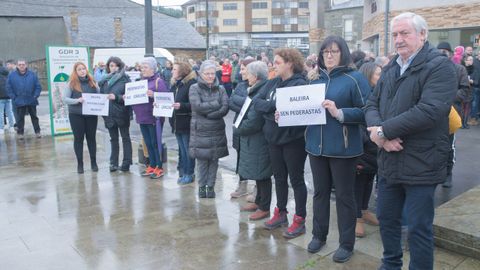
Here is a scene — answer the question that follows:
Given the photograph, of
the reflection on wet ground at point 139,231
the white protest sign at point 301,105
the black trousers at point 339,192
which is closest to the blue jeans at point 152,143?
the reflection on wet ground at point 139,231

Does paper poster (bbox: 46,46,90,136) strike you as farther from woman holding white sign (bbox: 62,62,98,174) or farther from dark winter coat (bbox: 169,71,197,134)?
dark winter coat (bbox: 169,71,197,134)

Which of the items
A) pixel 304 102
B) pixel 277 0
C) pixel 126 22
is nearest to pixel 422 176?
pixel 304 102

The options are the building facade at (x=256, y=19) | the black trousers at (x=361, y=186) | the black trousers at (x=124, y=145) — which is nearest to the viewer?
the black trousers at (x=361, y=186)

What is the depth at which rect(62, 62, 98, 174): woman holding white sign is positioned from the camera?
7.67 metres

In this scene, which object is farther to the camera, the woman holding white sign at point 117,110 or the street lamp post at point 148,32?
the street lamp post at point 148,32

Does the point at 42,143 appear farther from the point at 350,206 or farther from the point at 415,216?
the point at 415,216

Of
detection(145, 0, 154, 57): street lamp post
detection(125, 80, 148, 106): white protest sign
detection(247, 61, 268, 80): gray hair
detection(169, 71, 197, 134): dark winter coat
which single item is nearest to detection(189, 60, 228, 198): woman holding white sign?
detection(169, 71, 197, 134): dark winter coat

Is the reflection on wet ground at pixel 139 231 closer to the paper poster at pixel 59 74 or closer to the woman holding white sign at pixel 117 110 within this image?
the woman holding white sign at pixel 117 110

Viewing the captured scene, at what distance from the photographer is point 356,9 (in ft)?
131

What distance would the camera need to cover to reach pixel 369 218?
5.07 meters

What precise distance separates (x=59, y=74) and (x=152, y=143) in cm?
542

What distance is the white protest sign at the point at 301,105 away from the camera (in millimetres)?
4098

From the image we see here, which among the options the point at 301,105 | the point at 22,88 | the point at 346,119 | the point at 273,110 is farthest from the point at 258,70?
the point at 22,88

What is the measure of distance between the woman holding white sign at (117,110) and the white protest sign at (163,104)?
95 centimetres
